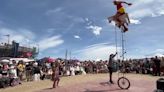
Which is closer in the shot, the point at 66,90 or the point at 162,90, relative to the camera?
the point at 162,90

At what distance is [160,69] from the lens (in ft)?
101

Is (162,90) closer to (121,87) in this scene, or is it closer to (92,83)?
(121,87)

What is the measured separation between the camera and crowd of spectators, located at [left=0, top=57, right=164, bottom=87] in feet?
84.4

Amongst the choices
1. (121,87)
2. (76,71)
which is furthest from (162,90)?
(76,71)

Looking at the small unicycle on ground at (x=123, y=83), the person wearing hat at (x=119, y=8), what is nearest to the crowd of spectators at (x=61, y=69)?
the small unicycle on ground at (x=123, y=83)

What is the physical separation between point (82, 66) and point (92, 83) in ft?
51.4

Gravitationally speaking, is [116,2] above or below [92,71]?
above

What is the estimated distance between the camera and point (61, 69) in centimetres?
3209

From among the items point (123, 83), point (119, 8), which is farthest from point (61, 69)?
point (123, 83)

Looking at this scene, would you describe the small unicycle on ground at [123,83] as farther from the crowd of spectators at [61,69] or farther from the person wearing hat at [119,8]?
the person wearing hat at [119,8]

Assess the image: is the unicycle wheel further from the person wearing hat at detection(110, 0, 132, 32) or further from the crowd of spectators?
the person wearing hat at detection(110, 0, 132, 32)

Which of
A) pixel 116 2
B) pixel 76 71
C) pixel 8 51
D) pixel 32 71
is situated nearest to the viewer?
pixel 116 2

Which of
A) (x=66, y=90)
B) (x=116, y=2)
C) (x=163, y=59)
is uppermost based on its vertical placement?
(x=116, y=2)

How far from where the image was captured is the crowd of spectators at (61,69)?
25727mm
